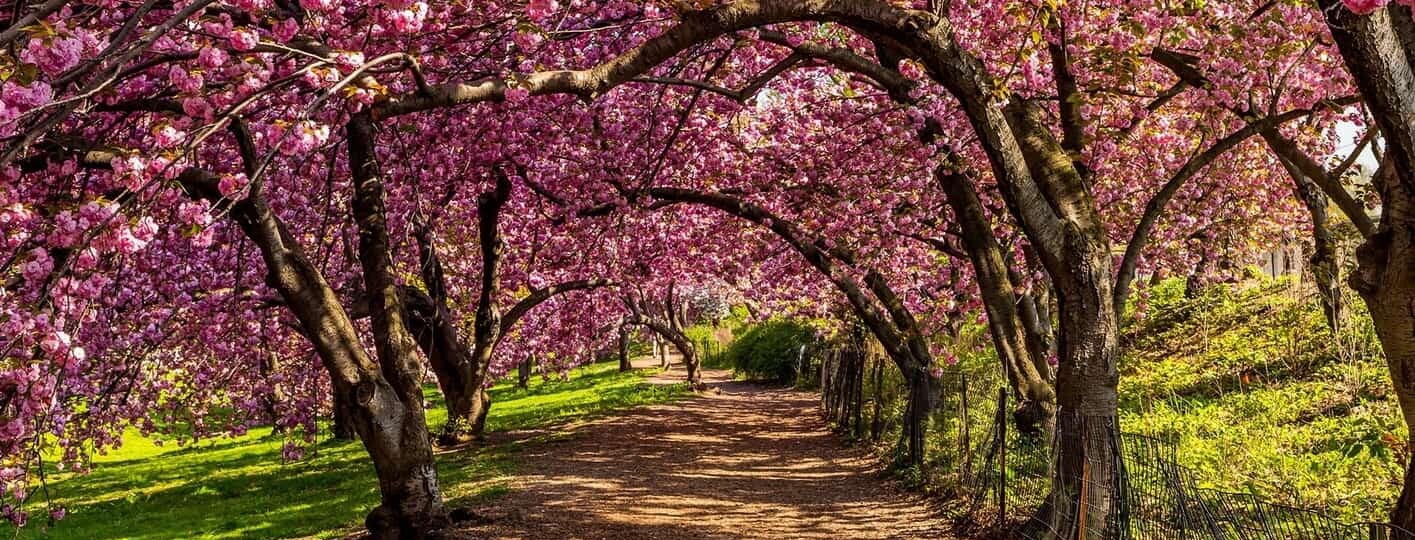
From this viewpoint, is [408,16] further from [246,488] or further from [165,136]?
[246,488]

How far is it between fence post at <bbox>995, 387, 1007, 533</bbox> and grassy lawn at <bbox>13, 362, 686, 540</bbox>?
5639 mm

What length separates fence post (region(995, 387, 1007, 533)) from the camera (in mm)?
8984

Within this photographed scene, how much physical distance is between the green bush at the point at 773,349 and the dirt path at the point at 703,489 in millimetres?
9625

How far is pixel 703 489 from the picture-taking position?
12805 mm

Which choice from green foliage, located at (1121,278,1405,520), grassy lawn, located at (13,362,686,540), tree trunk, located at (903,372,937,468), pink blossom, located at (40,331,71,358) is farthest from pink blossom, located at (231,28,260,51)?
tree trunk, located at (903,372,937,468)

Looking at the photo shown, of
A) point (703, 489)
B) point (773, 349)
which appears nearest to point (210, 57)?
point (703, 489)

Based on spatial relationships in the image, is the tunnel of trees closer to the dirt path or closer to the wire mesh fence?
the wire mesh fence

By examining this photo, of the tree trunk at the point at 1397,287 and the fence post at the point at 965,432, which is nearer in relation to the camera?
the tree trunk at the point at 1397,287

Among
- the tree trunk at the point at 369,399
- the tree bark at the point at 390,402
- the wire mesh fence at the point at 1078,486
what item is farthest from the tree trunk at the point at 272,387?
the wire mesh fence at the point at 1078,486

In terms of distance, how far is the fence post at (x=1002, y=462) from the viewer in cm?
898

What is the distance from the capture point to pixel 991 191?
12.8 meters

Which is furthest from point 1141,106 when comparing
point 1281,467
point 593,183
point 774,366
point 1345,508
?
point 774,366

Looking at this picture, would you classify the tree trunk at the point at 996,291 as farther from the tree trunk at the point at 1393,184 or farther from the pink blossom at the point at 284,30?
the pink blossom at the point at 284,30

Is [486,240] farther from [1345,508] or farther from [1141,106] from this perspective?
[1345,508]
